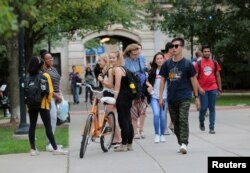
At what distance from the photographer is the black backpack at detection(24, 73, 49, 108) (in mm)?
10461

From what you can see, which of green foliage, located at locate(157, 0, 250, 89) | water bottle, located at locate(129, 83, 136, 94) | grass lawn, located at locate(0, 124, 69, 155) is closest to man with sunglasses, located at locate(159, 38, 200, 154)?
water bottle, located at locate(129, 83, 136, 94)

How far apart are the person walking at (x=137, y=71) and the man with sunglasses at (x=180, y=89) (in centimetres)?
129

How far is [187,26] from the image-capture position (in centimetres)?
2980

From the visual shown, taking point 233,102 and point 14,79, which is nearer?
point 14,79

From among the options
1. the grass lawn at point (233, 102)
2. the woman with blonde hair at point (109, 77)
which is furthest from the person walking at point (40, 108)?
the grass lawn at point (233, 102)

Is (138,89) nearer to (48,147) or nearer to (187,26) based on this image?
(48,147)

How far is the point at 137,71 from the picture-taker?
1223 cm

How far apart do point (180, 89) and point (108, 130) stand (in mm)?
1469

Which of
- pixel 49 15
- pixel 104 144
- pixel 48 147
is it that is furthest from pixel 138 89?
pixel 49 15

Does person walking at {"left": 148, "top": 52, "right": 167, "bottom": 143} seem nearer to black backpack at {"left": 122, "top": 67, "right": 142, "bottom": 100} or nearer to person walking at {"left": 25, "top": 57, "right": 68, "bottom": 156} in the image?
black backpack at {"left": 122, "top": 67, "right": 142, "bottom": 100}

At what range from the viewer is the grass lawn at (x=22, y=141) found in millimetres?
11852

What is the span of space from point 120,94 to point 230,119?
7.18 metres

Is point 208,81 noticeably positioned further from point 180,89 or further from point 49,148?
point 49,148

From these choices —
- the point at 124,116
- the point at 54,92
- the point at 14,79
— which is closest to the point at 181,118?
the point at 124,116
